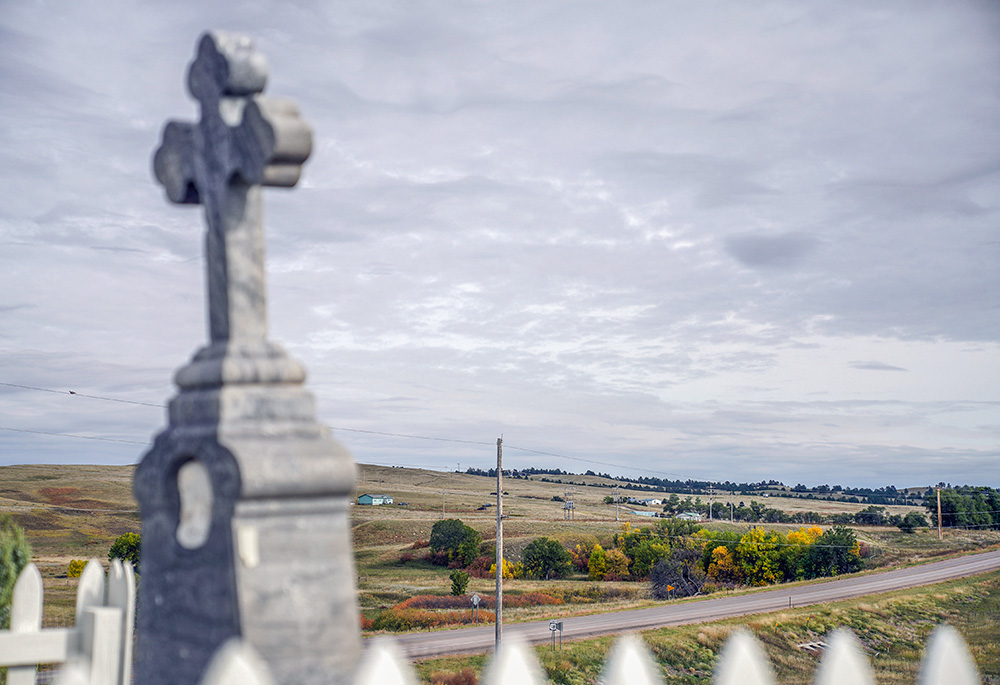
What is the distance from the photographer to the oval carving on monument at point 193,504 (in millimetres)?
2799

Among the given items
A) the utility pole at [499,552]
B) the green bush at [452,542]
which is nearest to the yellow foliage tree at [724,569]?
the green bush at [452,542]

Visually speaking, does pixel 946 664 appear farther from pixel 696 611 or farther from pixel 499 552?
pixel 696 611

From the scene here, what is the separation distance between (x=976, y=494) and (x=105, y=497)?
8282cm

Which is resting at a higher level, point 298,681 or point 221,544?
point 221,544

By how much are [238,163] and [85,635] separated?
7.46 feet

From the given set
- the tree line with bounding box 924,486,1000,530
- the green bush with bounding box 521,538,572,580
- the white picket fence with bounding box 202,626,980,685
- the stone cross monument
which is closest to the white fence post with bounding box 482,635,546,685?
the white picket fence with bounding box 202,626,980,685

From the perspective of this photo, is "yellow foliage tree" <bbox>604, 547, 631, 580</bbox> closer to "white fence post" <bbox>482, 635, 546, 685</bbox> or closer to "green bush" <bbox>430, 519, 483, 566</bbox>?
"green bush" <bbox>430, 519, 483, 566</bbox>

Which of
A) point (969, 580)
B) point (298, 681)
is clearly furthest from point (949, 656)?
point (969, 580)

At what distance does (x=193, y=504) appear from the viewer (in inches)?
113

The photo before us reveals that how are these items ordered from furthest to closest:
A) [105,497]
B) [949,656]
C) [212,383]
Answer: [105,497] → [212,383] → [949,656]

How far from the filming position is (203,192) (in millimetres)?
3184

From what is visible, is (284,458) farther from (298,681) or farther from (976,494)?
(976,494)

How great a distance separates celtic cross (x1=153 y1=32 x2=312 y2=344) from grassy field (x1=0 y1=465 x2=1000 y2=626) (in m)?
29.6

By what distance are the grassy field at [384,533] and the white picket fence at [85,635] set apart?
2801cm
